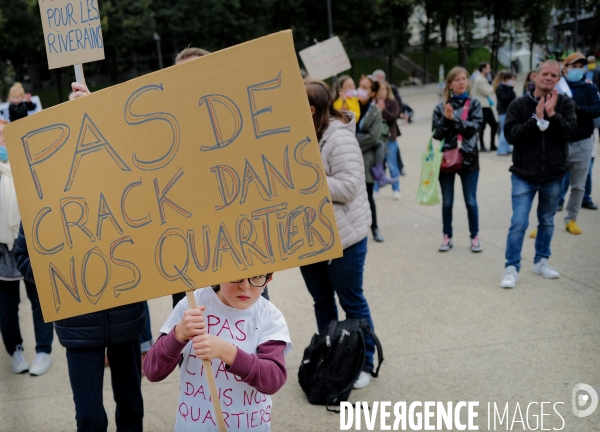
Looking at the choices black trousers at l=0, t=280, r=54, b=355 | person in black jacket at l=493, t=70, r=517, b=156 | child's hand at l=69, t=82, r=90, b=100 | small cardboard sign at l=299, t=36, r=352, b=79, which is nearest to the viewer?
child's hand at l=69, t=82, r=90, b=100

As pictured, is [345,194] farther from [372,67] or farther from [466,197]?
[372,67]

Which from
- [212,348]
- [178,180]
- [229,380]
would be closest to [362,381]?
[229,380]

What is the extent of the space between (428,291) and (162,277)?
3.92m

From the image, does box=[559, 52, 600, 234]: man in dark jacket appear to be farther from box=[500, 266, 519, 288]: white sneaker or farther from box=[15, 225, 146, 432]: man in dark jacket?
box=[15, 225, 146, 432]: man in dark jacket

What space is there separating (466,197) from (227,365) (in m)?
5.12

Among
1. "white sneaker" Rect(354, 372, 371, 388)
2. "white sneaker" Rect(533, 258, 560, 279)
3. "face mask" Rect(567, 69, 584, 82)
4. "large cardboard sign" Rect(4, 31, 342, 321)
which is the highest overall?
"large cardboard sign" Rect(4, 31, 342, 321)

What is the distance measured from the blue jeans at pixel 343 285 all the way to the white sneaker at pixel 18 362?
7.67ft

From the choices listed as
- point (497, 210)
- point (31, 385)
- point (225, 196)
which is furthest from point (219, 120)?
point (497, 210)

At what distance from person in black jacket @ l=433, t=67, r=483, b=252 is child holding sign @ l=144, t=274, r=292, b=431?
4.67 metres

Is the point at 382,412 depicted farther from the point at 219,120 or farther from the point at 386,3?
the point at 386,3

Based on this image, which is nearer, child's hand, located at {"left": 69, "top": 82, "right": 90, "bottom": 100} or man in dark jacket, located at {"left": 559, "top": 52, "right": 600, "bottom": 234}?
child's hand, located at {"left": 69, "top": 82, "right": 90, "bottom": 100}

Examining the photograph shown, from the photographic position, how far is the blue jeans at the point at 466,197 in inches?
262

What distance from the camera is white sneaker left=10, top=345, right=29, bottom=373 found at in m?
4.71

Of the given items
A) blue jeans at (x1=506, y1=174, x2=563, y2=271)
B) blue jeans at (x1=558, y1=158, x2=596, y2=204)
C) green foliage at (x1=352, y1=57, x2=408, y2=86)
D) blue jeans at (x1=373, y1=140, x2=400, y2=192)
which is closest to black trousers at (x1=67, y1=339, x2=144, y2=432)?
blue jeans at (x1=506, y1=174, x2=563, y2=271)
